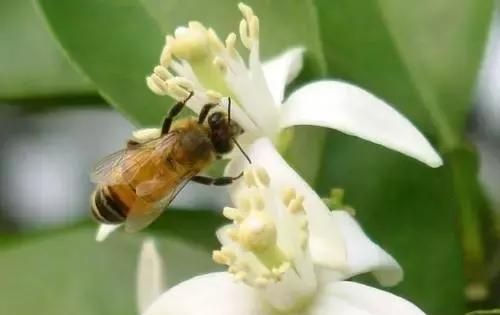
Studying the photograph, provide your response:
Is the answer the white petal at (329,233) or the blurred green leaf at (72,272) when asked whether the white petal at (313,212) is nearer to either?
the white petal at (329,233)

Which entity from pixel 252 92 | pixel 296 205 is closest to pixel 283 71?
pixel 252 92

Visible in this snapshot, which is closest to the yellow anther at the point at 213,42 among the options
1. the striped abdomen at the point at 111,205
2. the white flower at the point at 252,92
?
the white flower at the point at 252,92

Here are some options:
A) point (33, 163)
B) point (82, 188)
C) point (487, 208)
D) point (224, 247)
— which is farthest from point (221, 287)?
point (33, 163)

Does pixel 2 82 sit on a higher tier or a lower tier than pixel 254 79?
lower

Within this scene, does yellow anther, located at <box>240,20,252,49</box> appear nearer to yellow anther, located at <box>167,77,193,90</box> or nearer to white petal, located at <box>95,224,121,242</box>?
yellow anther, located at <box>167,77,193,90</box>

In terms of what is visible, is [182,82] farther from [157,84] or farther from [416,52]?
[416,52]

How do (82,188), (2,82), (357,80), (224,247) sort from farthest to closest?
(82,188)
(2,82)
(357,80)
(224,247)

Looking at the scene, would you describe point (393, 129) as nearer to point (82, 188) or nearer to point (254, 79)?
point (254, 79)
